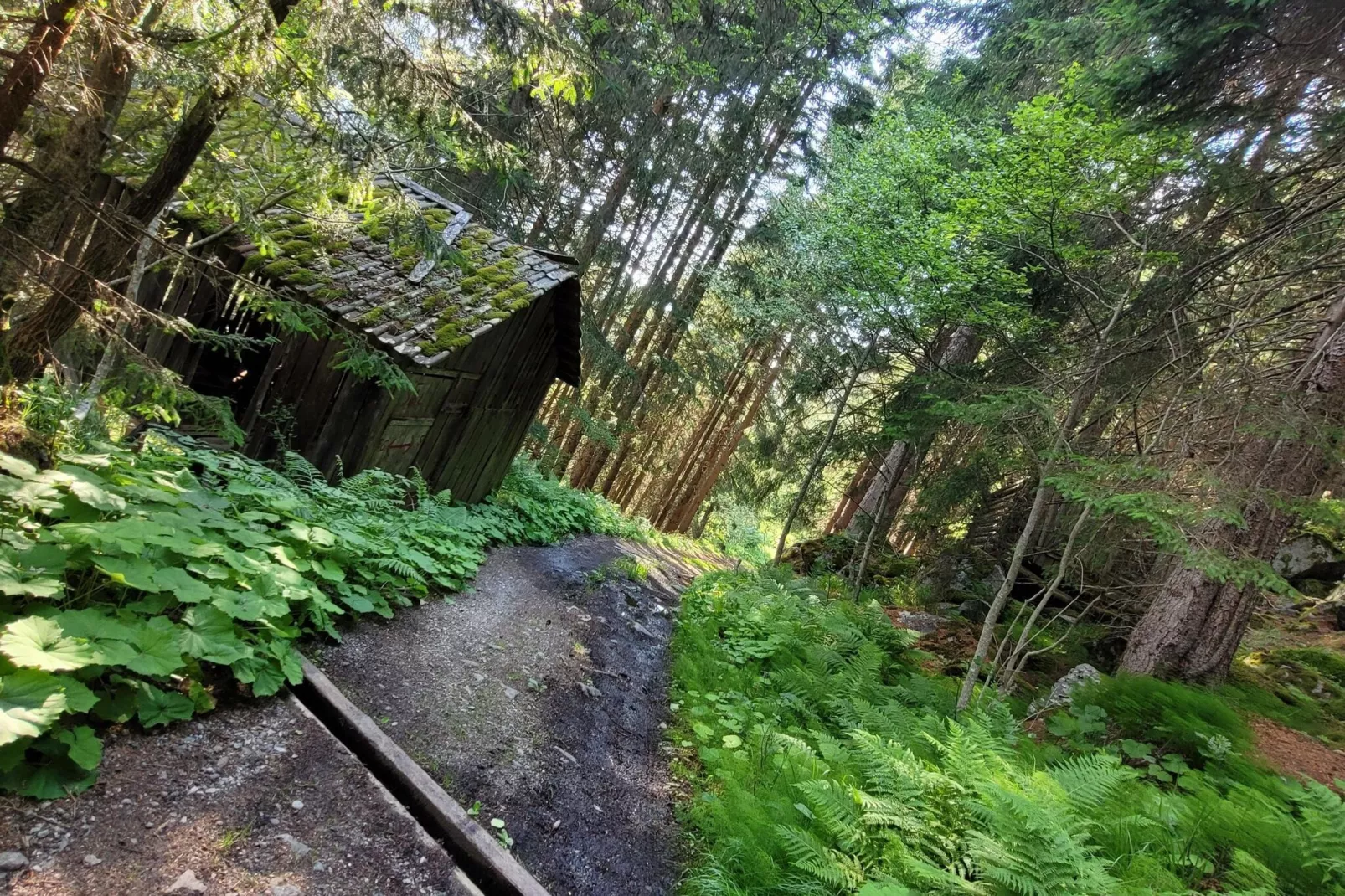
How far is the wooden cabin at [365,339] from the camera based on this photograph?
732 centimetres

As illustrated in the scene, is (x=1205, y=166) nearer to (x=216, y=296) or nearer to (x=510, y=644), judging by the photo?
(x=510, y=644)

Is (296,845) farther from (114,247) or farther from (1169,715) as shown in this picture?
(1169,715)

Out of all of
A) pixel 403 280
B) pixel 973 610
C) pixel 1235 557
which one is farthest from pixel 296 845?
pixel 973 610

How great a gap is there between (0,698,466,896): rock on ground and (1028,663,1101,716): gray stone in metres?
6.36

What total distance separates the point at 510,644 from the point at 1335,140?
892cm

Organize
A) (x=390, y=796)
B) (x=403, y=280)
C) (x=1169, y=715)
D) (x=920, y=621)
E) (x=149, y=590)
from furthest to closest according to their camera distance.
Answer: (x=920, y=621) → (x=403, y=280) → (x=1169, y=715) → (x=390, y=796) → (x=149, y=590)

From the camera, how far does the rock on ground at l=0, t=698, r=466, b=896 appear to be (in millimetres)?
2504

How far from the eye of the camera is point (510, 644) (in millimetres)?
6332

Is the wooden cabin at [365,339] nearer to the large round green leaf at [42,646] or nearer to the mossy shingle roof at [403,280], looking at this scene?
the mossy shingle roof at [403,280]

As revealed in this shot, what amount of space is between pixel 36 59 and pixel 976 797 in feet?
19.9

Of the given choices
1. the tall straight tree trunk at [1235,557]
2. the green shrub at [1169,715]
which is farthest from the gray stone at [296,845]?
the green shrub at [1169,715]

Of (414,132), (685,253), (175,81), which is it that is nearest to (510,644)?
(414,132)

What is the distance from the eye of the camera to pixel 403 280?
820 cm

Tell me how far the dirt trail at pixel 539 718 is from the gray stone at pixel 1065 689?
419 centimetres
